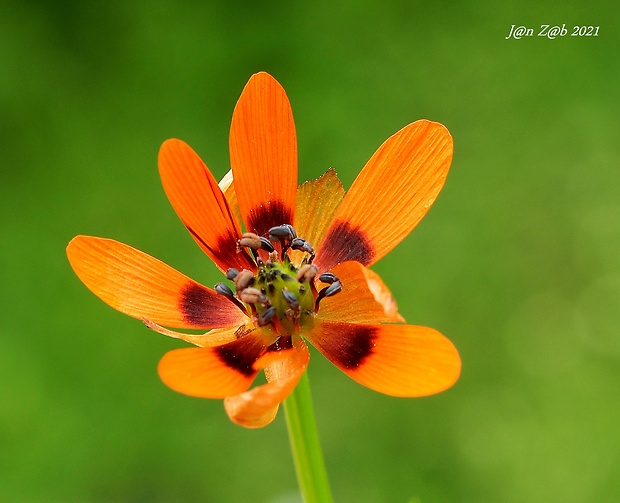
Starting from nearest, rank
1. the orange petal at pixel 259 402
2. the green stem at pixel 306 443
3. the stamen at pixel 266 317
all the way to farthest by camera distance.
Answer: the orange petal at pixel 259 402, the green stem at pixel 306 443, the stamen at pixel 266 317

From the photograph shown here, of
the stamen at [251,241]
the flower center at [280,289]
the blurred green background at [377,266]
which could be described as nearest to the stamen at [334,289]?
the flower center at [280,289]

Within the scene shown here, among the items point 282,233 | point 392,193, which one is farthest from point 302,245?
point 392,193

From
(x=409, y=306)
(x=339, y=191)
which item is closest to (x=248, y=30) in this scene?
(x=409, y=306)

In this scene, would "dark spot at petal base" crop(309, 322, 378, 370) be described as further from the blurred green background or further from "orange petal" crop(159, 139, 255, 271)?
the blurred green background

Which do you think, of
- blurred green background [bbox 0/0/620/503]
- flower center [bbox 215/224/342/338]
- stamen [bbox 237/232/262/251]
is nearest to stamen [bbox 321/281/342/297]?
flower center [bbox 215/224/342/338]

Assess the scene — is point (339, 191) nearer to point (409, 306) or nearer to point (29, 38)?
point (409, 306)

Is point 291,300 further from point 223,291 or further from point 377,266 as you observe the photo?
point 377,266

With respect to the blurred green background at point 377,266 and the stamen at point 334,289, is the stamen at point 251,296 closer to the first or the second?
the stamen at point 334,289
